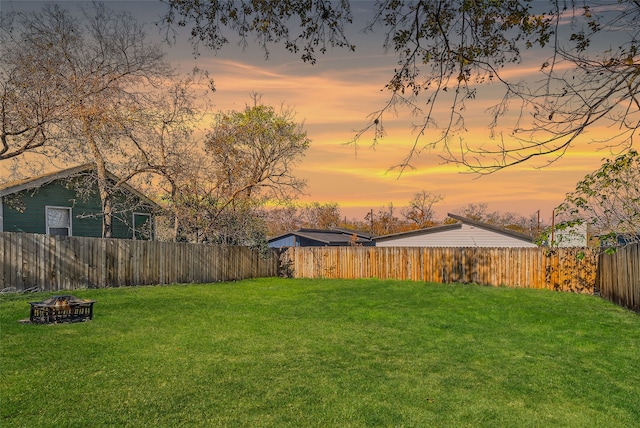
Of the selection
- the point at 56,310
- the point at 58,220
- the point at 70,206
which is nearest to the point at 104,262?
the point at 58,220

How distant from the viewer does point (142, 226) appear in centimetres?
2616

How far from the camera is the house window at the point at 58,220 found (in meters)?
22.4

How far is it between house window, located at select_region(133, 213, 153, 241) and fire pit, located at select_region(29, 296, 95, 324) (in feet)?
50.0

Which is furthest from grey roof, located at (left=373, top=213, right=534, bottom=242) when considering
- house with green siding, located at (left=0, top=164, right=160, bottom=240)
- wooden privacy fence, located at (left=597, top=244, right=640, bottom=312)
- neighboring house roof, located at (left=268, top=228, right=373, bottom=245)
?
house with green siding, located at (left=0, top=164, right=160, bottom=240)

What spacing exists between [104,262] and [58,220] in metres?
5.97

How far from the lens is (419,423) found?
221 inches

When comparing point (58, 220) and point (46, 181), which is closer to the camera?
point (46, 181)

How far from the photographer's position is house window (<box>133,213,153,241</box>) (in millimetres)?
25969

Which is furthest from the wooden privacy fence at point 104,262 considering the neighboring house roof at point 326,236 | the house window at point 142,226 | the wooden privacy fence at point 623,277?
the neighboring house roof at point 326,236

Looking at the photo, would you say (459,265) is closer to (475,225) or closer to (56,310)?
(475,225)

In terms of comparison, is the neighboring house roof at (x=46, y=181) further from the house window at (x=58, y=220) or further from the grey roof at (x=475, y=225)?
the grey roof at (x=475, y=225)

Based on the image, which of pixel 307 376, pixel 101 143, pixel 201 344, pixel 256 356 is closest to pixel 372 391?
pixel 307 376

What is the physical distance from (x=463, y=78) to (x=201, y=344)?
22.6 feet

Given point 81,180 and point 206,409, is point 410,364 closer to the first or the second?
point 206,409
